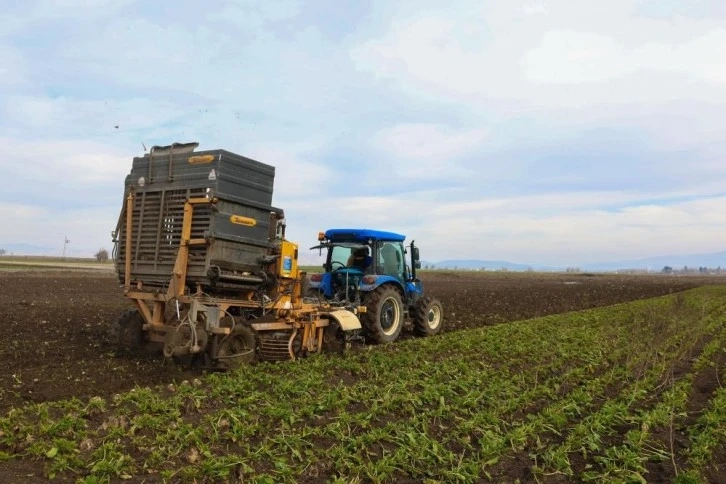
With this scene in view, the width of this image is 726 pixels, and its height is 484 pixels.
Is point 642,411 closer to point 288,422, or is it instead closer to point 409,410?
point 409,410

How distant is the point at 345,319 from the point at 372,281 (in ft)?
4.69

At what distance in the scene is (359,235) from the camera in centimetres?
1262

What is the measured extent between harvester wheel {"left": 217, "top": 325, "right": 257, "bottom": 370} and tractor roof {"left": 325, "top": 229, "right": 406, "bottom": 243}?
4.16 m

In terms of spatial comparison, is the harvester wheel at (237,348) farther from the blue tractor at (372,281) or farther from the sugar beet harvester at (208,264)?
the blue tractor at (372,281)

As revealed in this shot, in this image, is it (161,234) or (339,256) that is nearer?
(161,234)

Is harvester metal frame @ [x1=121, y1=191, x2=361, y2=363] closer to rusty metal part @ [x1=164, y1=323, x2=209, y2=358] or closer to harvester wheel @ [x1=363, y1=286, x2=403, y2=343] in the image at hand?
rusty metal part @ [x1=164, y1=323, x2=209, y2=358]

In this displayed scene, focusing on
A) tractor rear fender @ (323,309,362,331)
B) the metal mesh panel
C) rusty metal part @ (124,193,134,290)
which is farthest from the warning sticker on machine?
tractor rear fender @ (323,309,362,331)

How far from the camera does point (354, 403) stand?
276 inches

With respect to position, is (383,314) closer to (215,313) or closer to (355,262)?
(355,262)

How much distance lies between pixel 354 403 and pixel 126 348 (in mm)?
4756

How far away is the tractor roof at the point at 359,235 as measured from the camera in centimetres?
1254

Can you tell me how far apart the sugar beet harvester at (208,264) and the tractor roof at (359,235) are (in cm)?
251

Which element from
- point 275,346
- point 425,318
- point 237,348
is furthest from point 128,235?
point 425,318

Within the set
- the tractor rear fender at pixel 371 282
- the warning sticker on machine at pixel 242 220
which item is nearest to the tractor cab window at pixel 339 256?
the tractor rear fender at pixel 371 282
